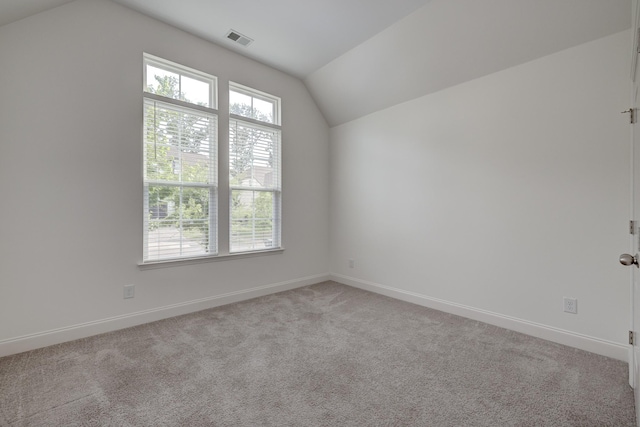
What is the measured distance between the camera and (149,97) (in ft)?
9.53

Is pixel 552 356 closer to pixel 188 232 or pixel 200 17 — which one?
pixel 188 232

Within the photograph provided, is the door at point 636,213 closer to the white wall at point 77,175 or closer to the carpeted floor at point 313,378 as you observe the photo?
the carpeted floor at point 313,378

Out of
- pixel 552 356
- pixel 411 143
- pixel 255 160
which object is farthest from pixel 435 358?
pixel 255 160

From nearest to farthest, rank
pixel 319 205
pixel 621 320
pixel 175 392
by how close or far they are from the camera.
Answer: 1. pixel 175 392
2. pixel 621 320
3. pixel 319 205

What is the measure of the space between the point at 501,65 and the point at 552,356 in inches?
103

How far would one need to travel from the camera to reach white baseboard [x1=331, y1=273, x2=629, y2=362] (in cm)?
224

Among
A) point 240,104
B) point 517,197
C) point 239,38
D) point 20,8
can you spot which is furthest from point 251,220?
point 517,197

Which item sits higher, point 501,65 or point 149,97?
point 501,65

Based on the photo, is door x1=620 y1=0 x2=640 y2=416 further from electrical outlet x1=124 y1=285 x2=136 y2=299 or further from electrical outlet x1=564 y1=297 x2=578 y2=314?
electrical outlet x1=124 y1=285 x2=136 y2=299

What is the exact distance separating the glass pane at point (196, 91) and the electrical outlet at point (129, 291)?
2063 millimetres

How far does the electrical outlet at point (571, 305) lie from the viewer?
241 centimetres

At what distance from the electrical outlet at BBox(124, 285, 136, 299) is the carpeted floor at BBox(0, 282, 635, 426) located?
1.07 ft

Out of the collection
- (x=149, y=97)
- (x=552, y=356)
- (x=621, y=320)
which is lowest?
(x=552, y=356)

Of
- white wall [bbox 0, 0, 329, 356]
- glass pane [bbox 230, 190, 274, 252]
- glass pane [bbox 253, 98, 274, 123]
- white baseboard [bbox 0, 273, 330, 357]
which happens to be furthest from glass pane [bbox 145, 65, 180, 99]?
white baseboard [bbox 0, 273, 330, 357]
